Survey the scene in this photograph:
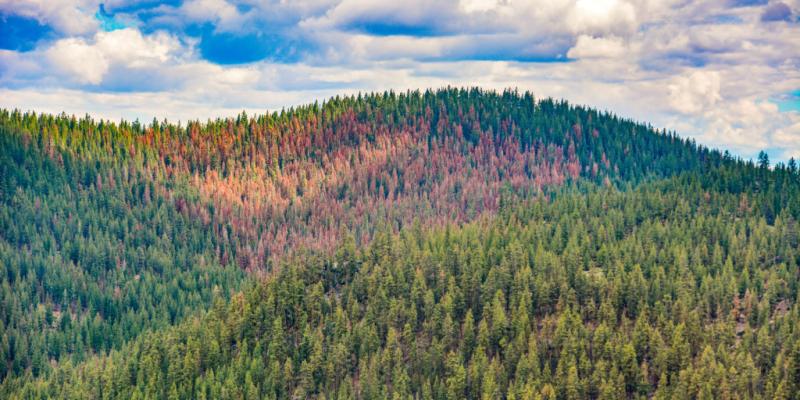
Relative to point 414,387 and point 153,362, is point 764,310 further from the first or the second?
point 153,362

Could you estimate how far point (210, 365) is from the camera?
19200 centimetres

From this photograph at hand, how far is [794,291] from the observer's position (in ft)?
643

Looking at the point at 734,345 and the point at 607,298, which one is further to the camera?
the point at 607,298

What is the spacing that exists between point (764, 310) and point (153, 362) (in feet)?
381

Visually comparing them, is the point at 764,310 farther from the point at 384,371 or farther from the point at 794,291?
the point at 384,371

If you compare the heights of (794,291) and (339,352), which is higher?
(794,291)

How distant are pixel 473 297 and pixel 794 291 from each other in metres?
62.9

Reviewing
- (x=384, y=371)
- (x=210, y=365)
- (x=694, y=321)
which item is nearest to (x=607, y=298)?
(x=694, y=321)

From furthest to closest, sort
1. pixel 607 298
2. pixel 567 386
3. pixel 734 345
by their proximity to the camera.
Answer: pixel 607 298 → pixel 734 345 → pixel 567 386

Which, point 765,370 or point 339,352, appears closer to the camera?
point 765,370

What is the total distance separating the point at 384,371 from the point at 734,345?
61332mm

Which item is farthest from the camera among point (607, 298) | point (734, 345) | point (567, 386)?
point (607, 298)

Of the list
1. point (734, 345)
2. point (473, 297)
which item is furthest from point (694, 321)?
point (473, 297)

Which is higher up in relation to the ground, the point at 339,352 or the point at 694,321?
the point at 694,321
